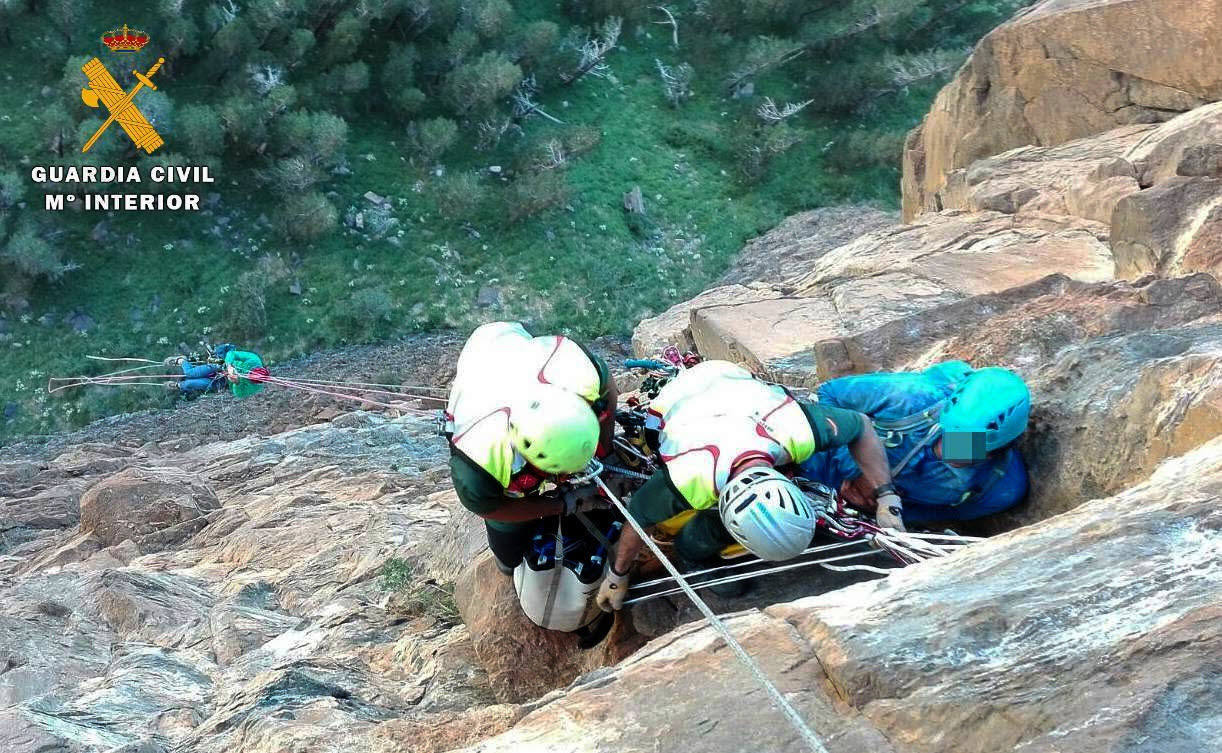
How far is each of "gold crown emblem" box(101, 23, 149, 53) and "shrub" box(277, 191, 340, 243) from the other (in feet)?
14.7

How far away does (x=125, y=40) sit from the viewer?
20.5 metres

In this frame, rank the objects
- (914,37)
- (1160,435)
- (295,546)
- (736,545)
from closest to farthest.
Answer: (1160,435)
(736,545)
(295,546)
(914,37)

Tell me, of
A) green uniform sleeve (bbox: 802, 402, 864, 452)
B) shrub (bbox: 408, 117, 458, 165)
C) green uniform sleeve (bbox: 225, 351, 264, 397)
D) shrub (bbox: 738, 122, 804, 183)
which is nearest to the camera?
green uniform sleeve (bbox: 802, 402, 864, 452)

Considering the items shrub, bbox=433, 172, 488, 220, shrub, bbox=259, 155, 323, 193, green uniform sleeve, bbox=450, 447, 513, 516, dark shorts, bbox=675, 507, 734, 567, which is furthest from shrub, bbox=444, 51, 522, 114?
dark shorts, bbox=675, 507, 734, 567

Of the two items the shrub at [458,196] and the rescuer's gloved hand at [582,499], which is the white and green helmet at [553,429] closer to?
the rescuer's gloved hand at [582,499]

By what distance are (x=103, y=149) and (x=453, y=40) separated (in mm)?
7992

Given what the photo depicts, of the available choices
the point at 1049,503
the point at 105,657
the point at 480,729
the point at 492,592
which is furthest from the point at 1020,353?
the point at 105,657

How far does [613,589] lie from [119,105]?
19.5 meters

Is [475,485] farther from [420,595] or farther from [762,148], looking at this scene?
[762,148]

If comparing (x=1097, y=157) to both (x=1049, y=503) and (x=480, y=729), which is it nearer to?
(x=1049, y=503)

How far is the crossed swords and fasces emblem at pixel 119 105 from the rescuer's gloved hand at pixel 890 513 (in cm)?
1962

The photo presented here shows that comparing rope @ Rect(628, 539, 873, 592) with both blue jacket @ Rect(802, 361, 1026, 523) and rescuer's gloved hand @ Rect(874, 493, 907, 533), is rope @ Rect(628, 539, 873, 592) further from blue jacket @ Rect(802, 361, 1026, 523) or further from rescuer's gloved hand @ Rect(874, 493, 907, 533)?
blue jacket @ Rect(802, 361, 1026, 523)

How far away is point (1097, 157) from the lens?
8070 millimetres

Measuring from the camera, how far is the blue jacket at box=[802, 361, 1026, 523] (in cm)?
406
